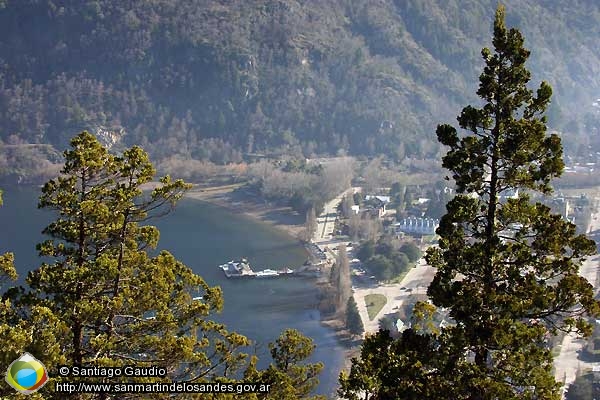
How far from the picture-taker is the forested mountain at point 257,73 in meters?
80.2

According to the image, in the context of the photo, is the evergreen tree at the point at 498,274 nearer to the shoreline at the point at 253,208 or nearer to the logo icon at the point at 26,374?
the logo icon at the point at 26,374

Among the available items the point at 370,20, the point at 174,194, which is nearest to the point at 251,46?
the point at 370,20

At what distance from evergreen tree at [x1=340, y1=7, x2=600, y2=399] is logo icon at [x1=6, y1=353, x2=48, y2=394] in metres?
2.54

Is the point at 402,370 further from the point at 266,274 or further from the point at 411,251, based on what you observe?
the point at 411,251

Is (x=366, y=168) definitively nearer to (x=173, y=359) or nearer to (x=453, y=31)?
(x=453, y=31)

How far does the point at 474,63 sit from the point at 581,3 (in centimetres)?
2677

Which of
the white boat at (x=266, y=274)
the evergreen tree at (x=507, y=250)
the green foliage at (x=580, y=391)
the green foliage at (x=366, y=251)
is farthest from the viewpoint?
the green foliage at (x=366, y=251)

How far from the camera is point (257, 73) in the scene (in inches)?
3442

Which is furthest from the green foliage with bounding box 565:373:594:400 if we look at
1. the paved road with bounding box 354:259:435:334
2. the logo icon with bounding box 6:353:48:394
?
the logo icon with bounding box 6:353:48:394

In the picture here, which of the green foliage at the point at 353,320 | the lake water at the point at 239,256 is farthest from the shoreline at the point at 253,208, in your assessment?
the green foliage at the point at 353,320

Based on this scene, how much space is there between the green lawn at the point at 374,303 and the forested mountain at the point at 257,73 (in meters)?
40.1

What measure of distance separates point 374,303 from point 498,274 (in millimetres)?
26151

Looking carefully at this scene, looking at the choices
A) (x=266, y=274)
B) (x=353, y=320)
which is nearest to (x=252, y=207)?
(x=266, y=274)

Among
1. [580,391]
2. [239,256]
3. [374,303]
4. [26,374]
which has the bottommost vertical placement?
[239,256]
